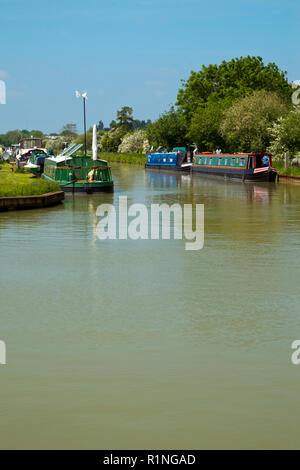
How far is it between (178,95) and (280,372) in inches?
3385

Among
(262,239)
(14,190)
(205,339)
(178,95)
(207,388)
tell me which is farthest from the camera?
(178,95)

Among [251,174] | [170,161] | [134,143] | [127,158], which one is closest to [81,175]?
[251,174]

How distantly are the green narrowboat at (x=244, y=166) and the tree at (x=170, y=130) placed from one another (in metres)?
30.8

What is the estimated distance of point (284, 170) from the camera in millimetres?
54562

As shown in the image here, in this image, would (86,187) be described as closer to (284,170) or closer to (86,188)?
(86,188)

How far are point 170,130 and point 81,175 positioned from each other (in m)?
54.9

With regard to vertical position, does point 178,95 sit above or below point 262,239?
above

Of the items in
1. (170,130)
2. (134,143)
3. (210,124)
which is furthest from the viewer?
(134,143)

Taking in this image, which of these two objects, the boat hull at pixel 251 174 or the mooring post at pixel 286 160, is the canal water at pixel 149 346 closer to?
the boat hull at pixel 251 174

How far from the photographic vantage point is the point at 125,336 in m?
9.04
